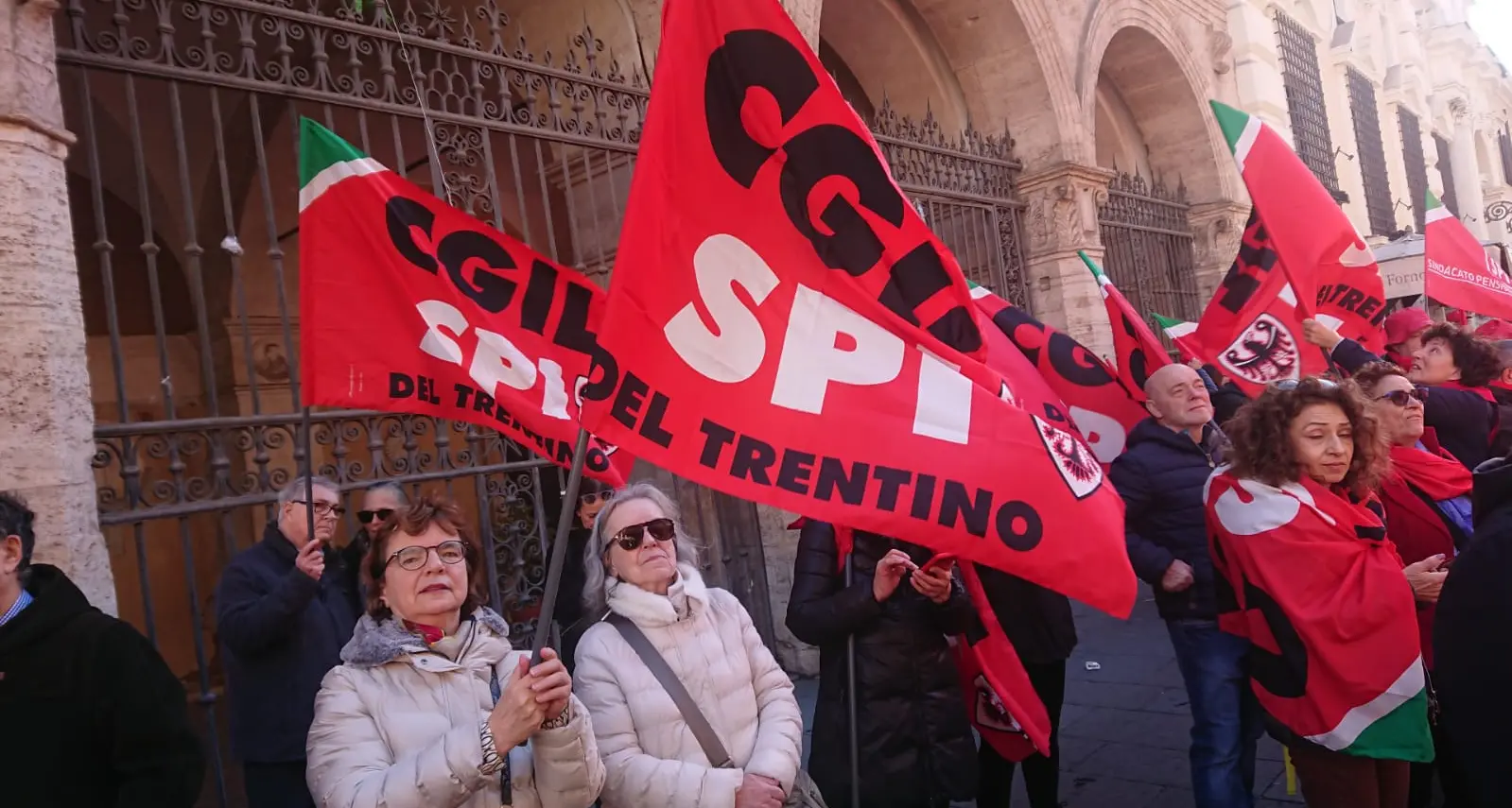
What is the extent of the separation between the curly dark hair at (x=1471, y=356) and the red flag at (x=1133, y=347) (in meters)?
1.14

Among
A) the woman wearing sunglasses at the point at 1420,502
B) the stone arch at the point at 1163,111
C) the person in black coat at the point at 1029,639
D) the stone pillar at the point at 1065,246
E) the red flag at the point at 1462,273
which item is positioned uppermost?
Result: the stone arch at the point at 1163,111

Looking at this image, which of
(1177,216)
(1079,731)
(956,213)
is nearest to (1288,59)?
(1177,216)

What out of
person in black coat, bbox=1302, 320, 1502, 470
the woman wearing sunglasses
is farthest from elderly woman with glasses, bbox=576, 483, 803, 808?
person in black coat, bbox=1302, 320, 1502, 470

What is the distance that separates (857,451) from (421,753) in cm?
104

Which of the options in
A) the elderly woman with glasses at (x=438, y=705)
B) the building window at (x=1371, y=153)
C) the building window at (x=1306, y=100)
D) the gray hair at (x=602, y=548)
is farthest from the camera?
the building window at (x=1371, y=153)

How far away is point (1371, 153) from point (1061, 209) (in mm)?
12499

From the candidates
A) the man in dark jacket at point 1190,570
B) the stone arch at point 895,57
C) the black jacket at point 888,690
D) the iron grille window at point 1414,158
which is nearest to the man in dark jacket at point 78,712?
the black jacket at point 888,690

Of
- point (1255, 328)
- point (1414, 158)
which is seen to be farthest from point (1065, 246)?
point (1414, 158)

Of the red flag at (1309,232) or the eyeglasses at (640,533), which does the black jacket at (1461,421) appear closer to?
the red flag at (1309,232)

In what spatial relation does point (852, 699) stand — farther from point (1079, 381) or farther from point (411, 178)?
point (411, 178)

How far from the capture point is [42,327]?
2.84 meters

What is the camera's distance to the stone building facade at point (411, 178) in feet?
9.86

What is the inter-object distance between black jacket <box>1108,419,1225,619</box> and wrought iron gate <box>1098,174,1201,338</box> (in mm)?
6798

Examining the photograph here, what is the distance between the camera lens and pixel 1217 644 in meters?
3.05
